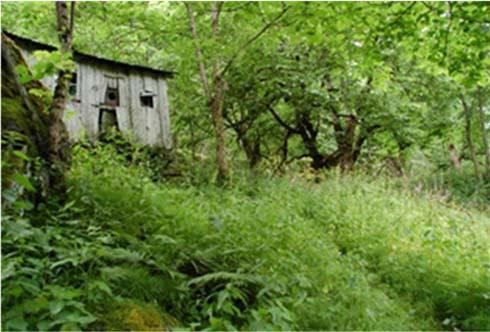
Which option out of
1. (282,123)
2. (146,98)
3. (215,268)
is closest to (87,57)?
(146,98)

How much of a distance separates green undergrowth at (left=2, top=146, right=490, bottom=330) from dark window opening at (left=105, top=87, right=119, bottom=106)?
6.34 metres

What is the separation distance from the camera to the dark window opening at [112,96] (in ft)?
39.7

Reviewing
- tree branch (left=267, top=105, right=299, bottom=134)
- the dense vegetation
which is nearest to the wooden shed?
the dense vegetation

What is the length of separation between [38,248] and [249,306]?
156 centimetres

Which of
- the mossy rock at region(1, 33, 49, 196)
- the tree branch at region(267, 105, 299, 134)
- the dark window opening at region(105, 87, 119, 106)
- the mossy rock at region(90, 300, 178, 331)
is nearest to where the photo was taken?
the mossy rock at region(90, 300, 178, 331)

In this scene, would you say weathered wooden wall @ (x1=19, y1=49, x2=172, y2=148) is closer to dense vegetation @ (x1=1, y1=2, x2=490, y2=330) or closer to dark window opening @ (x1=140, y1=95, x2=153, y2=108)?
dark window opening @ (x1=140, y1=95, x2=153, y2=108)

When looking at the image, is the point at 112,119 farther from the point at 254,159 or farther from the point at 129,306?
the point at 129,306

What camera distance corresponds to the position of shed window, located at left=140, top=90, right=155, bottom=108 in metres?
12.8

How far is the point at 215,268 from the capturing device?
3.32 m

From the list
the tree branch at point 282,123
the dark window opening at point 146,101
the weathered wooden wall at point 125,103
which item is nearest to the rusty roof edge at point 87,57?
the weathered wooden wall at point 125,103

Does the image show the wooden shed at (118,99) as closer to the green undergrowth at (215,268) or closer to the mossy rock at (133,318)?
the green undergrowth at (215,268)

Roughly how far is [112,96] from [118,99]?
0.20 meters

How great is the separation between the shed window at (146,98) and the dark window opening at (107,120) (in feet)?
3.45

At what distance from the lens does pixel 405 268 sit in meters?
4.93
